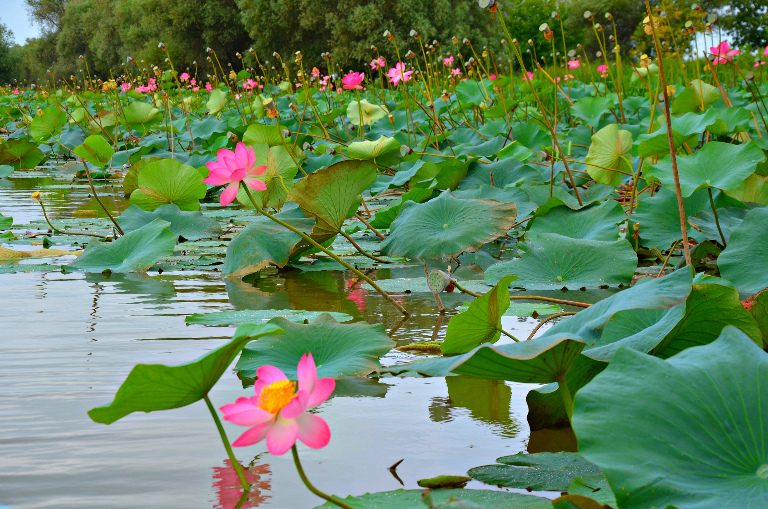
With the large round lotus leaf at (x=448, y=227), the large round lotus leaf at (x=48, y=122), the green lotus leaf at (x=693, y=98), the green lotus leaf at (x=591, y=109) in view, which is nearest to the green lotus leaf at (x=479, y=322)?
the large round lotus leaf at (x=448, y=227)

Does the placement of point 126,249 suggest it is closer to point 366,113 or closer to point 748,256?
point 748,256

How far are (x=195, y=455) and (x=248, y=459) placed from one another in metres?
0.04

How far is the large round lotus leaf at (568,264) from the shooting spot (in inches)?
51.8

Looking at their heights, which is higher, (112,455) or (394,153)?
(394,153)

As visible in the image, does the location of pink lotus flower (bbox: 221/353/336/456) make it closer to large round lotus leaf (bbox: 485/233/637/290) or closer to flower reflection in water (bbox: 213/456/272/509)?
flower reflection in water (bbox: 213/456/272/509)

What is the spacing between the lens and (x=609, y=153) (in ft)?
6.48

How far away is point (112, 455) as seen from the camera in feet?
2.02

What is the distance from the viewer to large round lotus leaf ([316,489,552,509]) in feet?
1.68

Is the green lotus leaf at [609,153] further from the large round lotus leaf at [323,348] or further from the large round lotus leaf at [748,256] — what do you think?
the large round lotus leaf at [323,348]

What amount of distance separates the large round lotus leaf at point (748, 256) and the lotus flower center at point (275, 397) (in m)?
0.81

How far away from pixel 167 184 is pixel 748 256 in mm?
1442

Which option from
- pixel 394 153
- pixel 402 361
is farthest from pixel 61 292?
pixel 394 153

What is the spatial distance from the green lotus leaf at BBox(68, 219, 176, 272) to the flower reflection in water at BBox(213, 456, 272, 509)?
1.02m

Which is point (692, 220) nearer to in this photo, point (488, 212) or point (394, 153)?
point (488, 212)
